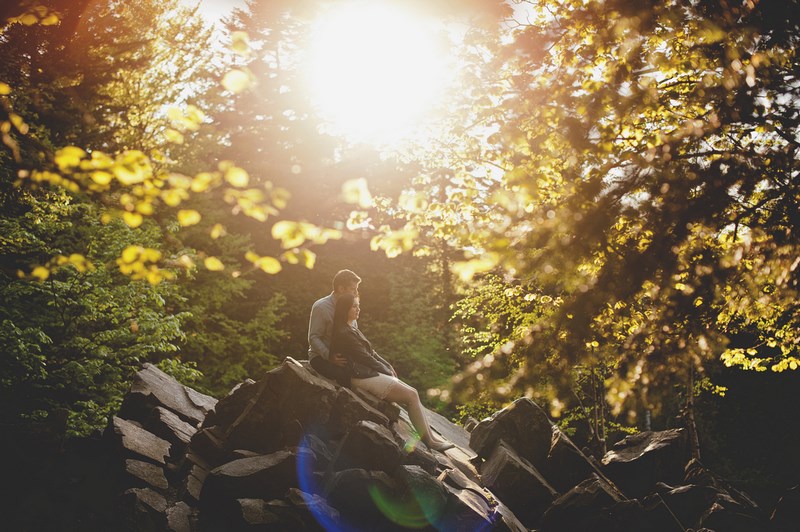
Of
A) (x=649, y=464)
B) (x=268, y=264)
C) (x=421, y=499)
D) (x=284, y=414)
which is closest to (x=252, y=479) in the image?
(x=284, y=414)

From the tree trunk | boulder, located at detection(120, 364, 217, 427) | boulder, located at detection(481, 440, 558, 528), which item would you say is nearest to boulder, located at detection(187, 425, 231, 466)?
boulder, located at detection(120, 364, 217, 427)

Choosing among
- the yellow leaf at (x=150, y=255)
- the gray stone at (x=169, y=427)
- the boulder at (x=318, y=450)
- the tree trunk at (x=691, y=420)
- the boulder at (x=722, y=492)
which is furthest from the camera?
the tree trunk at (x=691, y=420)

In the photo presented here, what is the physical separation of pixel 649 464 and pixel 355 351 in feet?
→ 24.0

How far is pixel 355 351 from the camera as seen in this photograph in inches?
356

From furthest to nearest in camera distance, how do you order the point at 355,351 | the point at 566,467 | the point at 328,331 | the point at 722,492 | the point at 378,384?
the point at 566,467 < the point at 722,492 < the point at 328,331 < the point at 378,384 < the point at 355,351

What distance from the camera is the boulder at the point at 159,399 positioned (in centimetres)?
988

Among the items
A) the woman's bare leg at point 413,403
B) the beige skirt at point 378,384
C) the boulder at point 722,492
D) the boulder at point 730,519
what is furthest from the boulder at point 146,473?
the boulder at point 722,492

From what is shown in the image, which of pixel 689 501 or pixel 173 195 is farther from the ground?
pixel 173 195

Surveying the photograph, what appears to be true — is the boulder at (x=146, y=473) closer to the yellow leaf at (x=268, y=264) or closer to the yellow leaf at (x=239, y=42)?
the yellow leaf at (x=268, y=264)

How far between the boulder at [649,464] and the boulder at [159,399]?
912 cm

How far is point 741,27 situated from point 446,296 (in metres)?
23.3

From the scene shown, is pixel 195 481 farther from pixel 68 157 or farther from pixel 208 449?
pixel 68 157

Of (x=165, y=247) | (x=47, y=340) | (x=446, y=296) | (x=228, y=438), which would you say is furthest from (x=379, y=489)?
(x=446, y=296)

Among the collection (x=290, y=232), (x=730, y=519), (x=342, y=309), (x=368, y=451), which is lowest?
(x=730, y=519)
